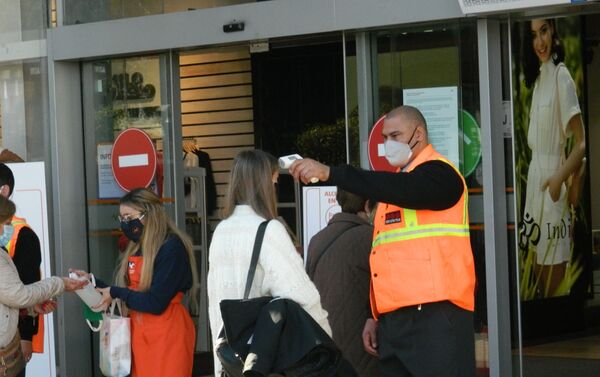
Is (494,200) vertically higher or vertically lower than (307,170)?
lower

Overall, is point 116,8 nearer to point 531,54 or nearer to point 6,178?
point 6,178

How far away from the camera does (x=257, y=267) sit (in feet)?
15.8

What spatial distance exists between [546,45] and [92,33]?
14.5ft

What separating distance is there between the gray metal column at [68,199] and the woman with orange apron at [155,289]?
2489mm

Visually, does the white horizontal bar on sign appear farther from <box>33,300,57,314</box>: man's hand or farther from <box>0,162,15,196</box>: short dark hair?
<box>33,300,57,314</box>: man's hand

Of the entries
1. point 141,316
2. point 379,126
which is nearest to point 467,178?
point 379,126

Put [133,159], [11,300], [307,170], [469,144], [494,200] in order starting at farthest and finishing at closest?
1. [133,159]
2. [469,144]
3. [494,200]
4. [11,300]
5. [307,170]

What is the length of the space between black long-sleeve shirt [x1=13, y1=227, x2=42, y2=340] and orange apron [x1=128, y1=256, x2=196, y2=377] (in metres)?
0.56

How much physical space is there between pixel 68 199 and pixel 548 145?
182 inches

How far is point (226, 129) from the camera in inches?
532

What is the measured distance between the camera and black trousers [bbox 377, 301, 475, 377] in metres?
4.94

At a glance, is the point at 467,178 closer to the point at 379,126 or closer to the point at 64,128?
the point at 379,126

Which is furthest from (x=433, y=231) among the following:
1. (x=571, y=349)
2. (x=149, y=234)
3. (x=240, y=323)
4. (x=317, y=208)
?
(x=571, y=349)

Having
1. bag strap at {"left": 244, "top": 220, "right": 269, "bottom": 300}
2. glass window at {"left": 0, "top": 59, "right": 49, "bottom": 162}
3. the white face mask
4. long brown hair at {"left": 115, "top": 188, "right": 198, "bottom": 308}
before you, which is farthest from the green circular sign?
glass window at {"left": 0, "top": 59, "right": 49, "bottom": 162}
